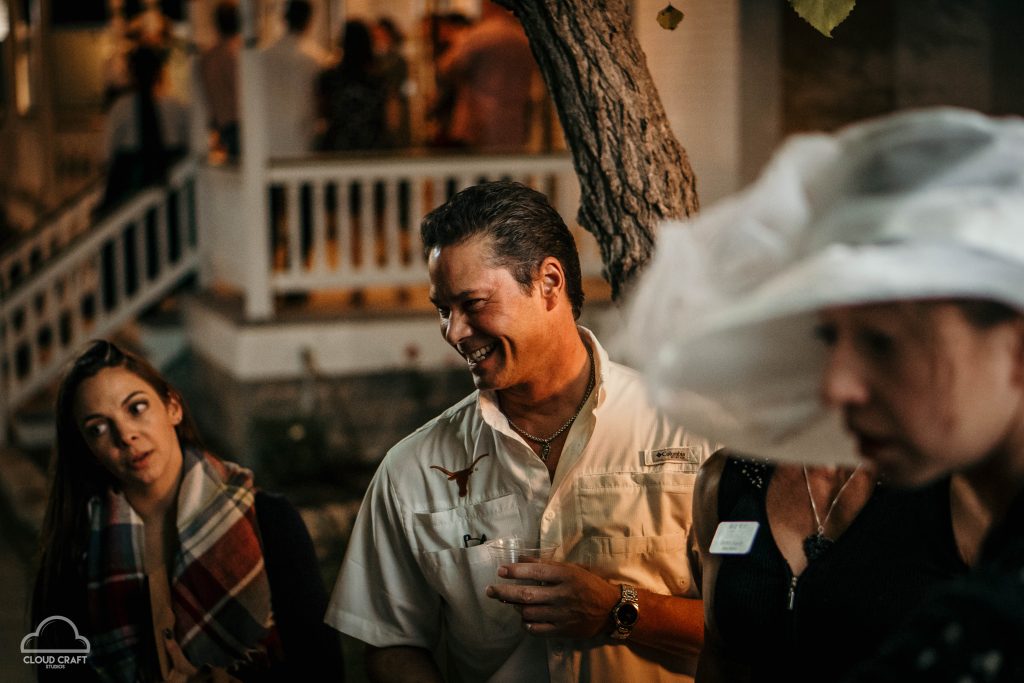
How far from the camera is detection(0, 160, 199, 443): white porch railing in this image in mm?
9172

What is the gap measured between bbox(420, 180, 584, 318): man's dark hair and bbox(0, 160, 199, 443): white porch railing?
22.8 feet

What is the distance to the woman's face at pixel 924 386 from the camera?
4.48ft

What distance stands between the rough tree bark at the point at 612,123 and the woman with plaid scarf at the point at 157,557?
108 centimetres

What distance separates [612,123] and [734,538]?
50.5 inches

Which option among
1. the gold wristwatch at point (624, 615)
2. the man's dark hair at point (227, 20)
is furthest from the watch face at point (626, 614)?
the man's dark hair at point (227, 20)

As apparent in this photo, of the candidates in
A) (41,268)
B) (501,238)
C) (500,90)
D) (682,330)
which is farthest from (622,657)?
(41,268)

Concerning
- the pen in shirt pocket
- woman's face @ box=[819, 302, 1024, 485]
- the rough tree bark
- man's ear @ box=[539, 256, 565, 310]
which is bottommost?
the pen in shirt pocket

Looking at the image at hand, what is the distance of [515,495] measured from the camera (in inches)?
107

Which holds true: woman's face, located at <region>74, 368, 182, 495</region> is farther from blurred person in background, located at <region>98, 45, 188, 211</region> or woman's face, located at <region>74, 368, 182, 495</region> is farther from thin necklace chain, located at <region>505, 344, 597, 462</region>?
blurred person in background, located at <region>98, 45, 188, 211</region>

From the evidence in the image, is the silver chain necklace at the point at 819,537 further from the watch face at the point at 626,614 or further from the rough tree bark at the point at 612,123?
the rough tree bark at the point at 612,123

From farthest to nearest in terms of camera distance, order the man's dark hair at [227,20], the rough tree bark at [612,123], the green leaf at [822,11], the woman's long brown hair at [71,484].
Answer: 1. the man's dark hair at [227,20]
2. the woman's long brown hair at [71,484]
3. the rough tree bark at [612,123]
4. the green leaf at [822,11]

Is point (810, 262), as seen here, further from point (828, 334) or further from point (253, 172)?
point (253, 172)

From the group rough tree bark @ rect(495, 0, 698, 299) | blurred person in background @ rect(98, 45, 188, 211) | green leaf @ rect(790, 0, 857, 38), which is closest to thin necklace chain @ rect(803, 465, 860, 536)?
green leaf @ rect(790, 0, 857, 38)

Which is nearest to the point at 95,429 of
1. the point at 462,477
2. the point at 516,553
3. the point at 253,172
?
the point at 462,477
